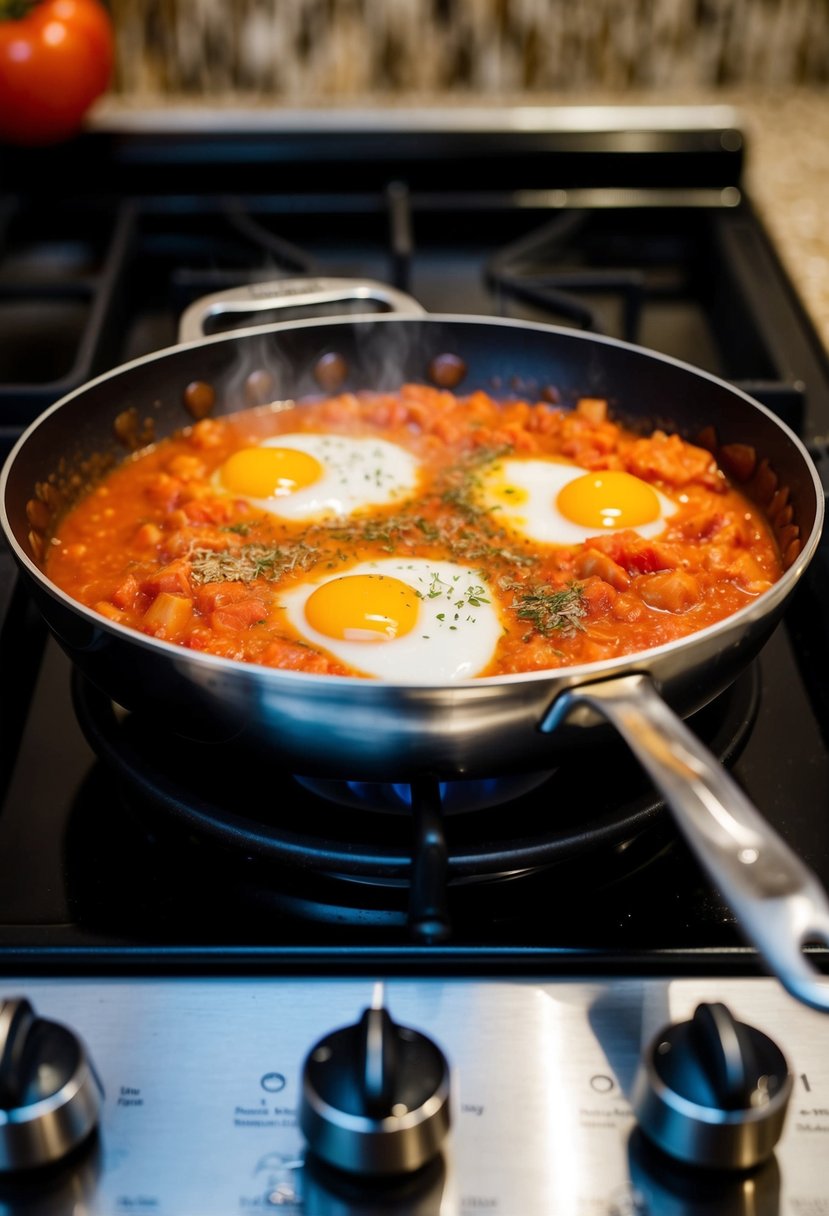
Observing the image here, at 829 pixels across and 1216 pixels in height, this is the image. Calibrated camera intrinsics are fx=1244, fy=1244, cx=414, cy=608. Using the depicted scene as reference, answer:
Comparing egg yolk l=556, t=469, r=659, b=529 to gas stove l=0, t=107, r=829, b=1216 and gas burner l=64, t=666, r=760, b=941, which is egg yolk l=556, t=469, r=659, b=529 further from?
gas burner l=64, t=666, r=760, b=941

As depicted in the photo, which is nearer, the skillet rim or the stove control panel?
the stove control panel

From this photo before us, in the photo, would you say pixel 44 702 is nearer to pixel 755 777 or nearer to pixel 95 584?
→ pixel 95 584

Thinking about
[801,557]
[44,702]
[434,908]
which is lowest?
[44,702]

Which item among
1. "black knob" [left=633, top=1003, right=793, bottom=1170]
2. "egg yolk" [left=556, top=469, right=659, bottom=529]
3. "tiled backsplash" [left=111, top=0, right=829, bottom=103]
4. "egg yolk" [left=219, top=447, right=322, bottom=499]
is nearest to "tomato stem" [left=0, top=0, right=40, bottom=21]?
"tiled backsplash" [left=111, top=0, right=829, bottom=103]

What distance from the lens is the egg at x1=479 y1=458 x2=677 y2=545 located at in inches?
72.0

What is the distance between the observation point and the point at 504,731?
1115 millimetres

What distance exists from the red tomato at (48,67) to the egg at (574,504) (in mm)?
1260

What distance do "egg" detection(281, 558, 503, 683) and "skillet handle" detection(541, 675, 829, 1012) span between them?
47 cm

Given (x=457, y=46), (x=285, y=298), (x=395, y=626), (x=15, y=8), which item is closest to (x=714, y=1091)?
(x=395, y=626)

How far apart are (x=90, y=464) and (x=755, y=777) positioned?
3.50 ft

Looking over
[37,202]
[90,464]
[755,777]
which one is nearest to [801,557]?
[755,777]

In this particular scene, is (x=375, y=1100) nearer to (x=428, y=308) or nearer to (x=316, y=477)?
(x=316, y=477)

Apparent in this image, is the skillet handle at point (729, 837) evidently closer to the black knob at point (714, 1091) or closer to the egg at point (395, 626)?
the black knob at point (714, 1091)

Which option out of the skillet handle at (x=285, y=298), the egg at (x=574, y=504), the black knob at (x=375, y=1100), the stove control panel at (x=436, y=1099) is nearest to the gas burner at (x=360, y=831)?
the stove control panel at (x=436, y=1099)
